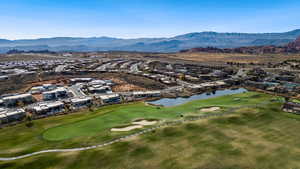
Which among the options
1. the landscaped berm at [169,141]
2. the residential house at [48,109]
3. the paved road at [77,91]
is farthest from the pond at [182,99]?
the residential house at [48,109]

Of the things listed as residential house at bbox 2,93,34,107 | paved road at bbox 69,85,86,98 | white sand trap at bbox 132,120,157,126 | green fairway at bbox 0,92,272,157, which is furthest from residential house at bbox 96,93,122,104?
residential house at bbox 2,93,34,107

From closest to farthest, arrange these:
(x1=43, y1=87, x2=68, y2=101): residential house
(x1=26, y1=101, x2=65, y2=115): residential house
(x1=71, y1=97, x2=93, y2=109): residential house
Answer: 1. (x1=26, y1=101, x2=65, y2=115): residential house
2. (x1=71, y1=97, x2=93, y2=109): residential house
3. (x1=43, y1=87, x2=68, y2=101): residential house

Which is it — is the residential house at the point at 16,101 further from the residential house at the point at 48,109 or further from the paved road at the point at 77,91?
the paved road at the point at 77,91

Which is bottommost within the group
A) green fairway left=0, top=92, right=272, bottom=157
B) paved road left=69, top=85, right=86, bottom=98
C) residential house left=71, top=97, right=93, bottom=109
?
green fairway left=0, top=92, right=272, bottom=157

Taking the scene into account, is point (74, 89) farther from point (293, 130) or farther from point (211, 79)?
point (293, 130)

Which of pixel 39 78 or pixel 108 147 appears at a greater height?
pixel 39 78

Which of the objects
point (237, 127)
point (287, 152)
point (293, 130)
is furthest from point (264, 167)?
point (293, 130)

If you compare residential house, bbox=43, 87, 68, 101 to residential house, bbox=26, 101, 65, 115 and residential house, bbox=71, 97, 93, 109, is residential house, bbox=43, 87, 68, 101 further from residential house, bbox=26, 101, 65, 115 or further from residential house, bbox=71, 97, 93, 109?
residential house, bbox=71, 97, 93, 109

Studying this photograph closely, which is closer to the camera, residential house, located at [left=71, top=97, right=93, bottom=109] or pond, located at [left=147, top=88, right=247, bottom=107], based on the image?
residential house, located at [left=71, top=97, right=93, bottom=109]

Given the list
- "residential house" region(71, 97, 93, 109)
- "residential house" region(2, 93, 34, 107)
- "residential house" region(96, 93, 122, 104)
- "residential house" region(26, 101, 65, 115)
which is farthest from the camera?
"residential house" region(96, 93, 122, 104)
